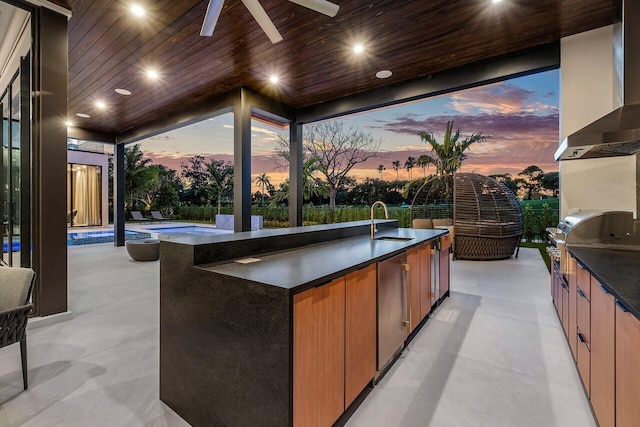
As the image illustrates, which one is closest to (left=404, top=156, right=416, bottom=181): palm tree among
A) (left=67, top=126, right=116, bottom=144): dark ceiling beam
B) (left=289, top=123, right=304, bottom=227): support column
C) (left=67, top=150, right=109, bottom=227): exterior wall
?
(left=289, top=123, right=304, bottom=227): support column

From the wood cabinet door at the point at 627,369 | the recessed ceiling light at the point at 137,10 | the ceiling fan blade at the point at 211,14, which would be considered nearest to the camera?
the wood cabinet door at the point at 627,369

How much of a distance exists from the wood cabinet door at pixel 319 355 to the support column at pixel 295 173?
4509 millimetres

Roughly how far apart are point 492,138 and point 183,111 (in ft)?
32.2

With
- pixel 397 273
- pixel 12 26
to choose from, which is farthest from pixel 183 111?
pixel 397 273

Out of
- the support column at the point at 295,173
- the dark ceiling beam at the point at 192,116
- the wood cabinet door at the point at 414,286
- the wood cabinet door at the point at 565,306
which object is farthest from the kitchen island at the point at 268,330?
the support column at the point at 295,173

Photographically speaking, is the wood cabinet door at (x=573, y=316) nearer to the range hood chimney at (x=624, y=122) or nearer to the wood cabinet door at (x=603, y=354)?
the wood cabinet door at (x=603, y=354)

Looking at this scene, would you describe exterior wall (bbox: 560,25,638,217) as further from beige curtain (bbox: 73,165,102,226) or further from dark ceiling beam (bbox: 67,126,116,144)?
beige curtain (bbox: 73,165,102,226)

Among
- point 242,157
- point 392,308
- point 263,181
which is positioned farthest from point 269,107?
point 263,181

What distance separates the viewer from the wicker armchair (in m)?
1.67

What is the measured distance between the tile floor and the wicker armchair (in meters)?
0.34

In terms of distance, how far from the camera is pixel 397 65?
4051mm

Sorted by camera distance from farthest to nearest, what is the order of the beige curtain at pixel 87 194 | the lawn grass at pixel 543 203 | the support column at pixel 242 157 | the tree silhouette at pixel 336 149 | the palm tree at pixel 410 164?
the beige curtain at pixel 87 194 < the palm tree at pixel 410 164 < the tree silhouette at pixel 336 149 < the lawn grass at pixel 543 203 < the support column at pixel 242 157

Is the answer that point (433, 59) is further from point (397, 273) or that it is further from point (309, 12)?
point (397, 273)

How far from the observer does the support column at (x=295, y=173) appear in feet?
19.4
